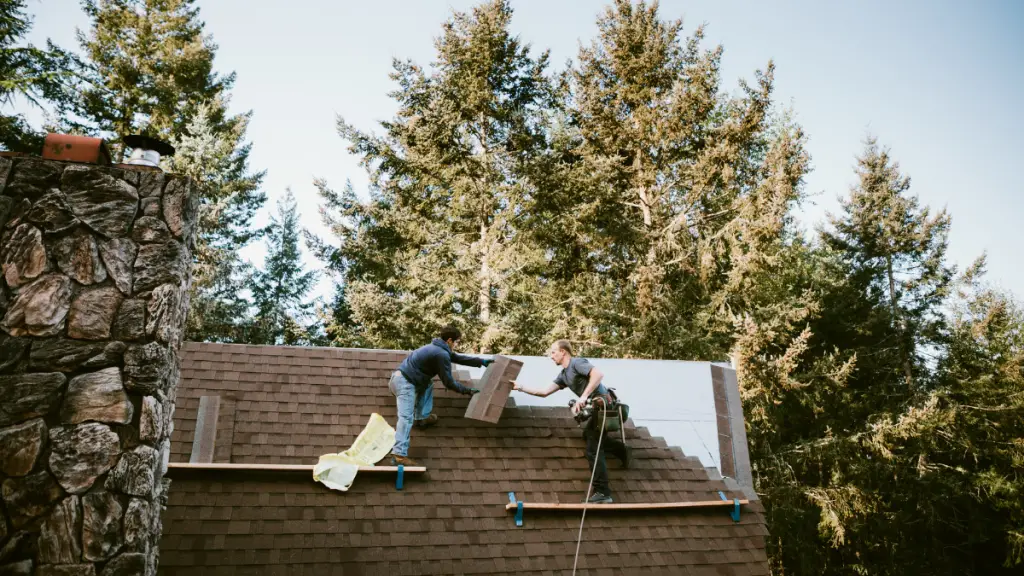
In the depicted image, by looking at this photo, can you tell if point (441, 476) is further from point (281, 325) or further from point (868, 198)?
point (868, 198)

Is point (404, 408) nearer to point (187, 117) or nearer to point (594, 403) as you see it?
point (594, 403)

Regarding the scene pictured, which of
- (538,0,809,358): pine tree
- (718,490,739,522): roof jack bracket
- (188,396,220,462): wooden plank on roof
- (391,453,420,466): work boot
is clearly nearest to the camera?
(188,396,220,462): wooden plank on roof

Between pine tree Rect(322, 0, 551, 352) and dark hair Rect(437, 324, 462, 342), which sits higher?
pine tree Rect(322, 0, 551, 352)

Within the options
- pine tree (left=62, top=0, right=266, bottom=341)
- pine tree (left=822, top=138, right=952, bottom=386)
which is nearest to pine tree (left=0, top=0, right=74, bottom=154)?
pine tree (left=62, top=0, right=266, bottom=341)

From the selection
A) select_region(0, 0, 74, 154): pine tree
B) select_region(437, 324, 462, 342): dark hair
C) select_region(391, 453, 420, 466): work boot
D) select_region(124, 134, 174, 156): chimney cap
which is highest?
select_region(0, 0, 74, 154): pine tree

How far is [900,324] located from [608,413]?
17.1 metres

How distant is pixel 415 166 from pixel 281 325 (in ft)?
23.4

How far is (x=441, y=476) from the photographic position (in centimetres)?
596

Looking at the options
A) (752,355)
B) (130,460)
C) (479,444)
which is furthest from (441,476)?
(752,355)

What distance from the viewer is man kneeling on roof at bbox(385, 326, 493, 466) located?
19.6ft

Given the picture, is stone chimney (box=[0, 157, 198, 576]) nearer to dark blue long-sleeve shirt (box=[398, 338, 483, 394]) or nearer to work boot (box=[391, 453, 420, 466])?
work boot (box=[391, 453, 420, 466])

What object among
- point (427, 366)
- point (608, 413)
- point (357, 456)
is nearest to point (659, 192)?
point (608, 413)

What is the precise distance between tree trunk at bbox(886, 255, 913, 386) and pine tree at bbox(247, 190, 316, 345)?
18265 mm

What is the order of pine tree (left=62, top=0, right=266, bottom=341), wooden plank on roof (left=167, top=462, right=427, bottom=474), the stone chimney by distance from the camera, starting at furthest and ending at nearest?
1. pine tree (left=62, top=0, right=266, bottom=341)
2. wooden plank on roof (left=167, top=462, right=427, bottom=474)
3. the stone chimney
